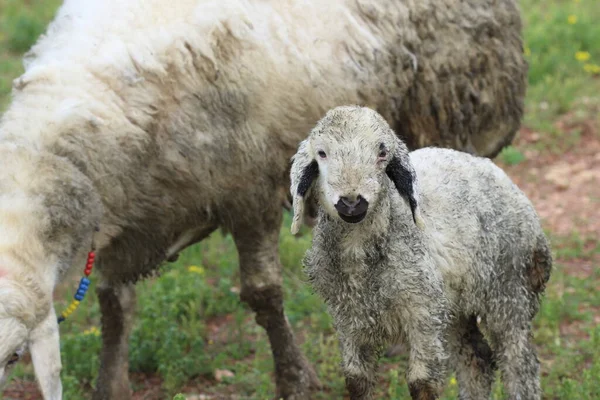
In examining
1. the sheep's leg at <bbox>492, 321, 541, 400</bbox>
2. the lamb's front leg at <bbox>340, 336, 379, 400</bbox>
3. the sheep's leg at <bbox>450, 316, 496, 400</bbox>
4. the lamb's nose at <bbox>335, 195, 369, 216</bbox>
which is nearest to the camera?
the lamb's nose at <bbox>335, 195, 369, 216</bbox>

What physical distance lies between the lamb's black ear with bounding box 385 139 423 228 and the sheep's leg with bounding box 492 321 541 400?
2.72 feet

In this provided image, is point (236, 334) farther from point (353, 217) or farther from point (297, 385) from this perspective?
point (353, 217)

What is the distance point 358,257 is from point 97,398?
220 centimetres

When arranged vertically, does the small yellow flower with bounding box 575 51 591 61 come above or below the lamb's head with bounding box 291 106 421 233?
below

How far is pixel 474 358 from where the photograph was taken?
3877mm

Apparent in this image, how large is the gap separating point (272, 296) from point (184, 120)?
964 millimetres

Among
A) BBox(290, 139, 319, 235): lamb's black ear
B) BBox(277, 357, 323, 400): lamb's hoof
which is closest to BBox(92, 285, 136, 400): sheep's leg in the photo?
BBox(277, 357, 323, 400): lamb's hoof

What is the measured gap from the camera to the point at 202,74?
4.36 metres

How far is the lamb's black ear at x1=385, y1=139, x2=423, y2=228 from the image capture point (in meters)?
3.06

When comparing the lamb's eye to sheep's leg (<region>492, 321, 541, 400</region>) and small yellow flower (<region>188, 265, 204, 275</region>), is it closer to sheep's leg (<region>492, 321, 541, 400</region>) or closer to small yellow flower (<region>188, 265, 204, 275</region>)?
sheep's leg (<region>492, 321, 541, 400</region>)

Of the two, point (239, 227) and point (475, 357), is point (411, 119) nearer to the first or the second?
point (239, 227)

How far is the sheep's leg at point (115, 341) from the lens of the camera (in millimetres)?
4875

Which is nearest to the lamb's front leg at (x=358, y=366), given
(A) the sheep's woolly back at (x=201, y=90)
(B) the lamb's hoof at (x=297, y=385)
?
(A) the sheep's woolly back at (x=201, y=90)

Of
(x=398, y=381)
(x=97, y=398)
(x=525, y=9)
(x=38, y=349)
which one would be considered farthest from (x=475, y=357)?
(x=525, y=9)
